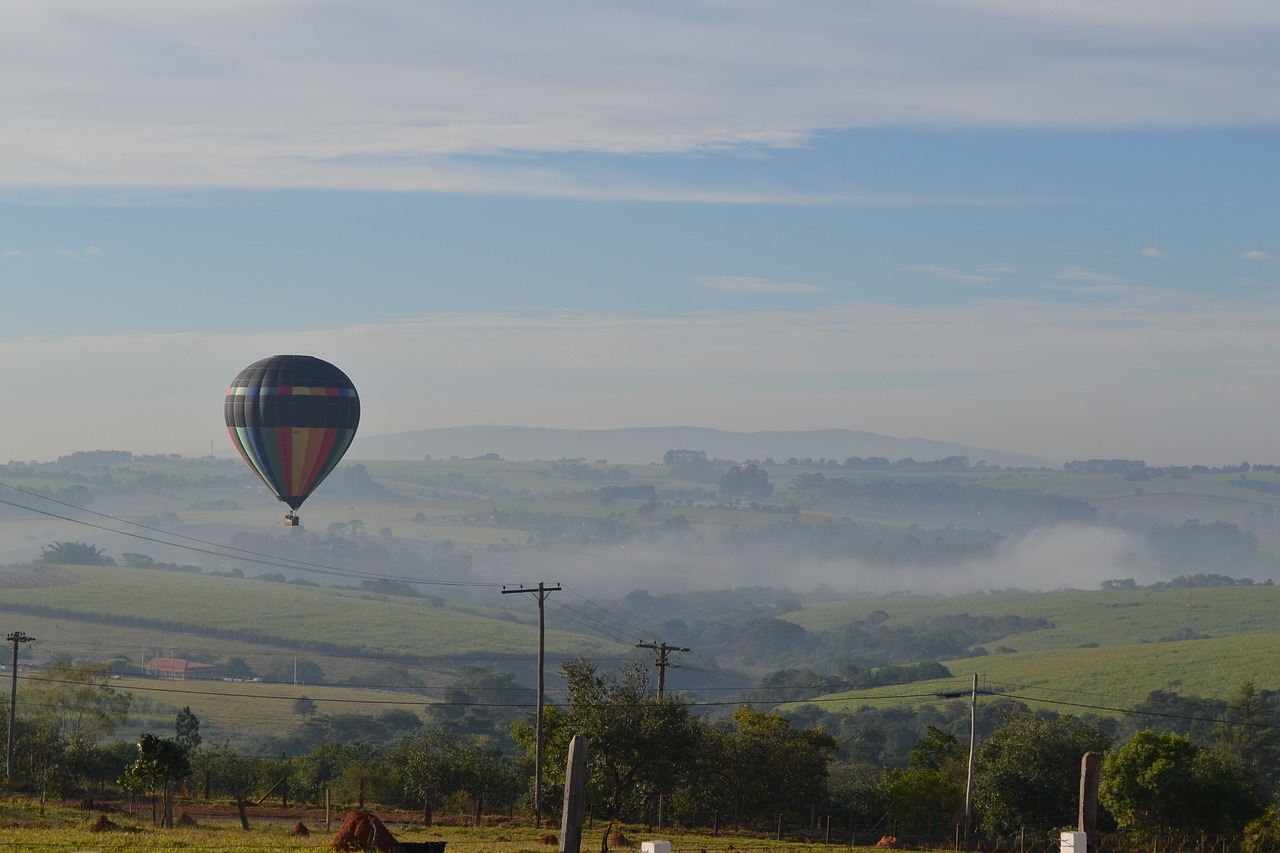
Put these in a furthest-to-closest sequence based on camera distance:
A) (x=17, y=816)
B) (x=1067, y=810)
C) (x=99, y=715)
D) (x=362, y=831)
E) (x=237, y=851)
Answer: (x=99, y=715), (x=1067, y=810), (x=17, y=816), (x=237, y=851), (x=362, y=831)

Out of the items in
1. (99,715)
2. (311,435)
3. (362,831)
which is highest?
(311,435)

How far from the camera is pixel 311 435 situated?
108 m

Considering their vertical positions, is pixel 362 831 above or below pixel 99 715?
above

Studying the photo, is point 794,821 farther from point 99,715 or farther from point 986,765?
point 99,715

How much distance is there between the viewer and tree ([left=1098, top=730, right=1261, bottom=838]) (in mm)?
76062

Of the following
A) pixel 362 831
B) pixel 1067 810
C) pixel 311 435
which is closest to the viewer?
pixel 362 831

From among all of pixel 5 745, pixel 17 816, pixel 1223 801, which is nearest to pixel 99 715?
pixel 5 745

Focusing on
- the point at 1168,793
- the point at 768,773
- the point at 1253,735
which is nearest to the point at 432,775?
the point at 768,773

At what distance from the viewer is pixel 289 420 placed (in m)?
107

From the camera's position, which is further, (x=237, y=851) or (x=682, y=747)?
(x=682, y=747)

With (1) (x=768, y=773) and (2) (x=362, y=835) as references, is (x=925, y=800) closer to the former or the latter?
(1) (x=768, y=773)

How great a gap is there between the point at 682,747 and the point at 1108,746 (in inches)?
1689

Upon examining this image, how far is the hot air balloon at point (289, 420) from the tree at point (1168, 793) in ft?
197

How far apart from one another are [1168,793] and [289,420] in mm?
66581
